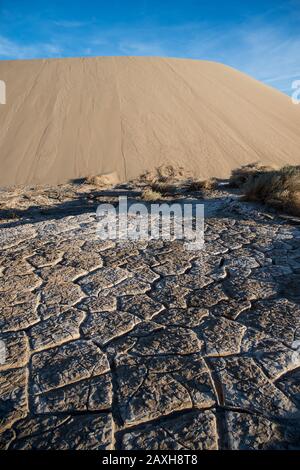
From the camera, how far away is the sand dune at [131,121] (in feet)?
50.0

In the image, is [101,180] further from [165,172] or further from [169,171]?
[169,171]

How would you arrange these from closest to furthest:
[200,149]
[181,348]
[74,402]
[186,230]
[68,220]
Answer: [74,402]
[181,348]
[186,230]
[68,220]
[200,149]

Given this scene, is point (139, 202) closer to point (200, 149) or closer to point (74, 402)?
point (74, 402)

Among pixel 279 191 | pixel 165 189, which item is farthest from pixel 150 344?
pixel 165 189

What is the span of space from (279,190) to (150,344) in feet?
13.8

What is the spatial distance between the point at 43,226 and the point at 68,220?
1.27ft

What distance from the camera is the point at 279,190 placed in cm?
568

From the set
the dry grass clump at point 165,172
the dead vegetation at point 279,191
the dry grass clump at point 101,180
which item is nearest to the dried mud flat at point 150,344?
the dead vegetation at point 279,191

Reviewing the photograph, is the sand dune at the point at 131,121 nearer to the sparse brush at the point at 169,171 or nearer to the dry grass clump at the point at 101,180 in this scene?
the sparse brush at the point at 169,171

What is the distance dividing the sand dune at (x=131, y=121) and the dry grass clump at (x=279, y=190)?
822 cm

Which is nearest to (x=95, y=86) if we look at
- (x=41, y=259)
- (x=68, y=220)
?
(x=68, y=220)

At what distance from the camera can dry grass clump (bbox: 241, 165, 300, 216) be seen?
17.5ft

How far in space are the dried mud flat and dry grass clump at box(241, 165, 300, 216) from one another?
48.5 inches

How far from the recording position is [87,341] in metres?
2.42
